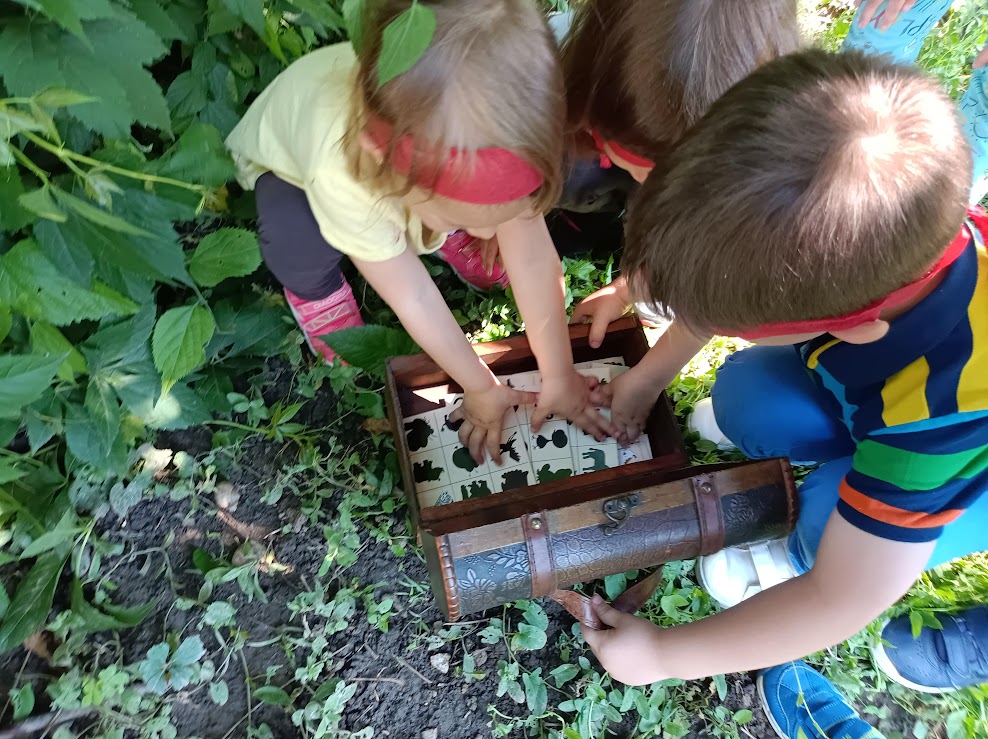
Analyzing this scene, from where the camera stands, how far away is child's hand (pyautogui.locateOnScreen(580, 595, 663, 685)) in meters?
0.96

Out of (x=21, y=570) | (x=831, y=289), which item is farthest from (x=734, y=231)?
(x=21, y=570)

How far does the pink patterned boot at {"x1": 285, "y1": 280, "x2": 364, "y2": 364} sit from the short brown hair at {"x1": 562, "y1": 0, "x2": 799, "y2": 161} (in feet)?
2.01

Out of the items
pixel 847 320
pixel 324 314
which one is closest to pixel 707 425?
pixel 847 320

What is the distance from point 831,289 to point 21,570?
4.24 feet

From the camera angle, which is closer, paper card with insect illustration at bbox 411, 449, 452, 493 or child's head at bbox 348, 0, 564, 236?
child's head at bbox 348, 0, 564, 236

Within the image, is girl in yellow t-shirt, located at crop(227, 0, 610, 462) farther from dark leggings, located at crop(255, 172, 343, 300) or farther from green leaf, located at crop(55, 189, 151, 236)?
green leaf, located at crop(55, 189, 151, 236)

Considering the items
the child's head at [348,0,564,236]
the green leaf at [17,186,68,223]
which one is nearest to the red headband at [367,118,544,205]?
the child's head at [348,0,564,236]

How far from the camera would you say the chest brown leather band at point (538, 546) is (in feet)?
3.01

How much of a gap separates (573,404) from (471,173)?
0.54 metres

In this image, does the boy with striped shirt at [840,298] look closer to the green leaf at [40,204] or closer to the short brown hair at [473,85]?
the short brown hair at [473,85]

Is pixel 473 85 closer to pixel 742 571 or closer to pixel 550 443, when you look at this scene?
pixel 550 443

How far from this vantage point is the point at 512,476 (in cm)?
119

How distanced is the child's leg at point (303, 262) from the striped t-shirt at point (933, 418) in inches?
33.1

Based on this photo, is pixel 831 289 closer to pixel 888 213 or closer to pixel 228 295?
pixel 888 213
